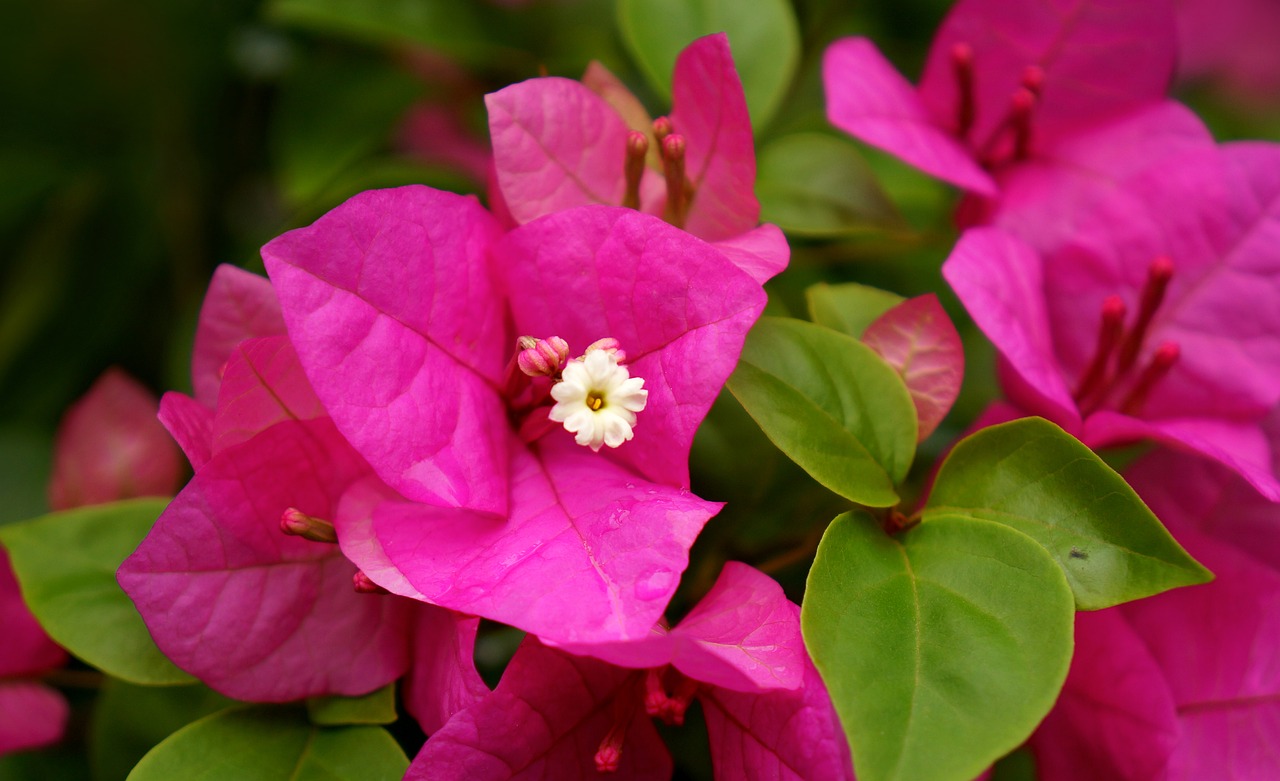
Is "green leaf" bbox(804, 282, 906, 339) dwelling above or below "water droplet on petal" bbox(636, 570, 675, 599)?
above

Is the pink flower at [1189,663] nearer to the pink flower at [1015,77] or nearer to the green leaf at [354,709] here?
the pink flower at [1015,77]

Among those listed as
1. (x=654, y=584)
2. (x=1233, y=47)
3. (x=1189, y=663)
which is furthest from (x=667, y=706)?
(x=1233, y=47)

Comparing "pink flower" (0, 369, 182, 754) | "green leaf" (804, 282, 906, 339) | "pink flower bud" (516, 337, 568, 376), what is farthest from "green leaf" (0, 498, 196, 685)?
"green leaf" (804, 282, 906, 339)

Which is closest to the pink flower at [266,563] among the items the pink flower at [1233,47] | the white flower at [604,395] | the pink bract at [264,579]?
the pink bract at [264,579]

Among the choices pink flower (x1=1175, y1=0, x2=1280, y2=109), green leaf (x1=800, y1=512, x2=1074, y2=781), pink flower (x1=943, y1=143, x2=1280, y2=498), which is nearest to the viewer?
green leaf (x1=800, y1=512, x2=1074, y2=781)

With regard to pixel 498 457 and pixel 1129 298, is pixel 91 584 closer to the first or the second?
pixel 498 457

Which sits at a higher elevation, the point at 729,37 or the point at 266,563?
the point at 729,37

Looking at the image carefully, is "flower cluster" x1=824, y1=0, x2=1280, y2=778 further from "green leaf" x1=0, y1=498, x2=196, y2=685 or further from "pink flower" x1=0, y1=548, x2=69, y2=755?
"pink flower" x1=0, y1=548, x2=69, y2=755

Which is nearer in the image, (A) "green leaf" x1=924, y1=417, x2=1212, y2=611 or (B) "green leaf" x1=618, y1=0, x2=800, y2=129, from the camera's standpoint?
(A) "green leaf" x1=924, y1=417, x2=1212, y2=611
